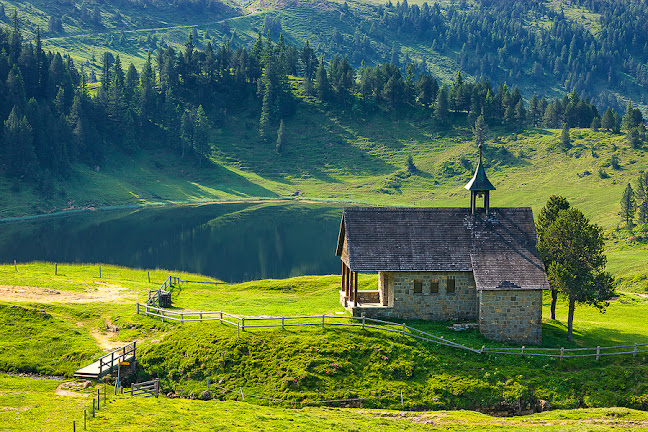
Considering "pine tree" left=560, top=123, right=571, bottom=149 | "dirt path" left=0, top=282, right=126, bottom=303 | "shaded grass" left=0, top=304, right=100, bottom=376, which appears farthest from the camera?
"pine tree" left=560, top=123, right=571, bottom=149

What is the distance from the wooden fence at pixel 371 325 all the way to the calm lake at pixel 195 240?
34.6 metres

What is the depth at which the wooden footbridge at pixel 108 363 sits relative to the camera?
3712 cm

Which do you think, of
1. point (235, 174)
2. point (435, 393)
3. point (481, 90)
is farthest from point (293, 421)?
point (481, 90)

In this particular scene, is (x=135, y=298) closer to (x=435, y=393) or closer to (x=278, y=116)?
(x=435, y=393)

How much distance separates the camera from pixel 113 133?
176 metres

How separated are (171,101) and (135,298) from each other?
14061 centimetres

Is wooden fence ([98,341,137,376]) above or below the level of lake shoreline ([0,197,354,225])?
above

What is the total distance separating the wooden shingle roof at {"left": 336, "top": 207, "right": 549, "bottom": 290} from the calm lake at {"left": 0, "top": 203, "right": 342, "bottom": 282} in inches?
1374

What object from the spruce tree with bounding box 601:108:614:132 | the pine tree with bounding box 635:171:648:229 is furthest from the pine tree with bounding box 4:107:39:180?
the spruce tree with bounding box 601:108:614:132

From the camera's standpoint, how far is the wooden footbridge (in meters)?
37.1

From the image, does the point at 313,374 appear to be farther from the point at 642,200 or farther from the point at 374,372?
the point at 642,200

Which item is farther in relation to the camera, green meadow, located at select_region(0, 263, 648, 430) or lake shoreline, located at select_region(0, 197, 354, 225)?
lake shoreline, located at select_region(0, 197, 354, 225)

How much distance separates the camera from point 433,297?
4738cm

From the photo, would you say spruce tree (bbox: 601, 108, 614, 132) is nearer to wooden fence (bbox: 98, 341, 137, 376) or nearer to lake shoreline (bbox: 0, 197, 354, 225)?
lake shoreline (bbox: 0, 197, 354, 225)
